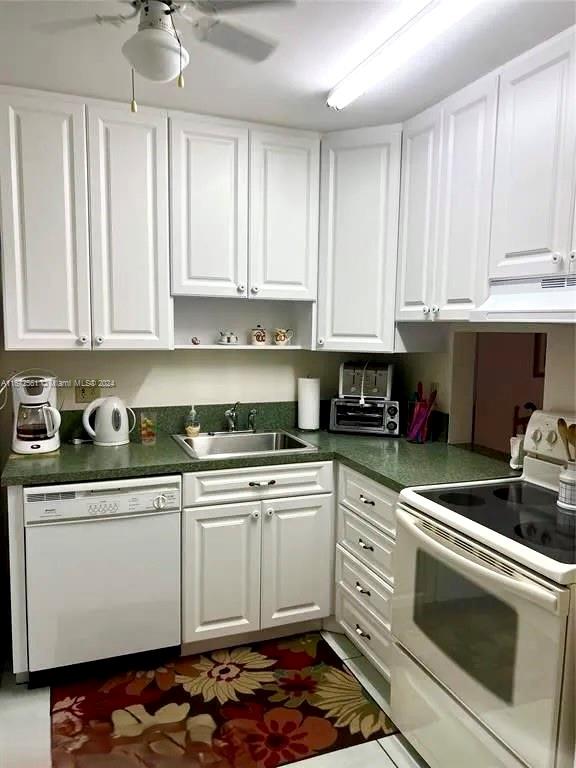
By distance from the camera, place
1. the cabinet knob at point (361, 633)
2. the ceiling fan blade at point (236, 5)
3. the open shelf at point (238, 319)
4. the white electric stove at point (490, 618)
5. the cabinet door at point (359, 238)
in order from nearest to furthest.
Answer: the white electric stove at point (490, 618) → the ceiling fan blade at point (236, 5) → the cabinet knob at point (361, 633) → the cabinet door at point (359, 238) → the open shelf at point (238, 319)

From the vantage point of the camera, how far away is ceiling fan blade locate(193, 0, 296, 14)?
1.46m

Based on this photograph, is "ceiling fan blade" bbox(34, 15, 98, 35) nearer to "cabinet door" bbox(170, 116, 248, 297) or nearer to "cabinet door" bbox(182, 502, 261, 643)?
"cabinet door" bbox(170, 116, 248, 297)

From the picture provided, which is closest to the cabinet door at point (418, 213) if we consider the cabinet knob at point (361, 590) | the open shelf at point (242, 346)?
the open shelf at point (242, 346)

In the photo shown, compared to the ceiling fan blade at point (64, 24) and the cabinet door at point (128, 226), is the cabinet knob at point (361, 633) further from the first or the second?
the ceiling fan blade at point (64, 24)

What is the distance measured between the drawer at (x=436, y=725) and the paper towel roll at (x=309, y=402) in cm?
128

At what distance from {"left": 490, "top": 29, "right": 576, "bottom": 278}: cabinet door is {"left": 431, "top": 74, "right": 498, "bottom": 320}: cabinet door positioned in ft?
0.19

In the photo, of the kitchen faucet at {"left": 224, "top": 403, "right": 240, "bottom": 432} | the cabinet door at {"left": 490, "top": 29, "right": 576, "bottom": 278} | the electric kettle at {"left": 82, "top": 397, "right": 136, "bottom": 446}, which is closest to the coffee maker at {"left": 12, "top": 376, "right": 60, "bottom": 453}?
the electric kettle at {"left": 82, "top": 397, "right": 136, "bottom": 446}

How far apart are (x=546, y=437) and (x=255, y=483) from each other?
47.0 inches

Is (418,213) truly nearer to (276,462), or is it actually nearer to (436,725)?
(276,462)

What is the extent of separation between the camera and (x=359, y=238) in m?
2.66

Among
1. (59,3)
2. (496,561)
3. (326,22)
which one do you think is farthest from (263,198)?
(496,561)

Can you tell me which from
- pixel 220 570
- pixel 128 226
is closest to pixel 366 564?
pixel 220 570

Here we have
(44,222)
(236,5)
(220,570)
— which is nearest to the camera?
(236,5)

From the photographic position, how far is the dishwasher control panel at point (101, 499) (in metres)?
2.11
